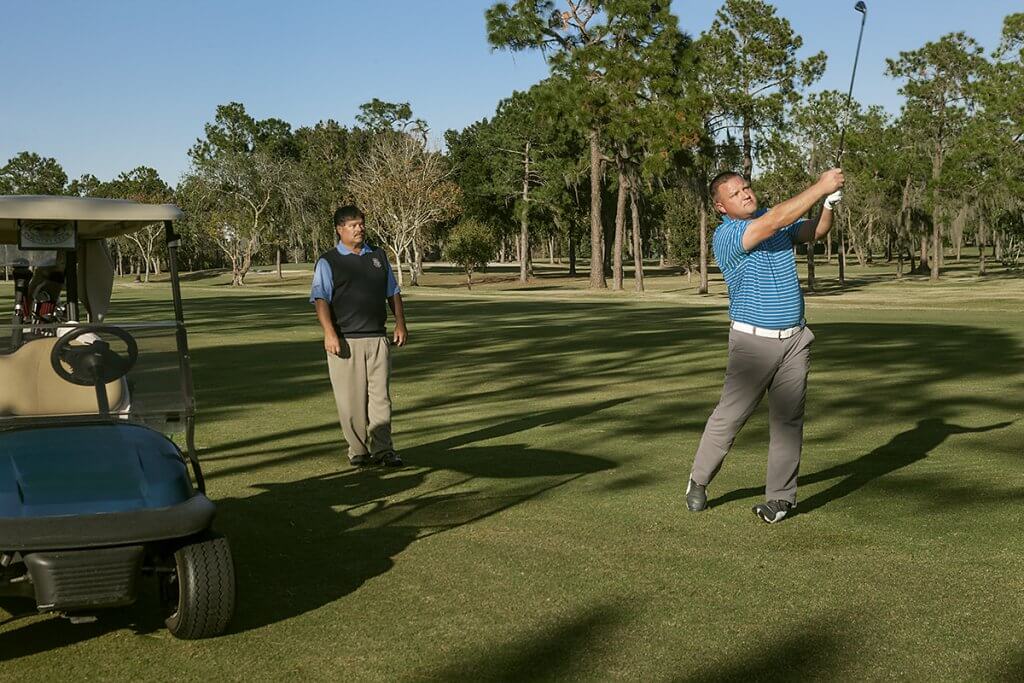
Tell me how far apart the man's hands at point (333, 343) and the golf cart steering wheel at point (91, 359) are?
323cm

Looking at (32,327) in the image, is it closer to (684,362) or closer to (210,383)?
(210,383)

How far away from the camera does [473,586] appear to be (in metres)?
5.80

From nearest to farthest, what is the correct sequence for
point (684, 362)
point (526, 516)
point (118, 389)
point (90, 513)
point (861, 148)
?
point (90, 513), point (118, 389), point (526, 516), point (684, 362), point (861, 148)

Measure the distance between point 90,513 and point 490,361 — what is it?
14.6 meters

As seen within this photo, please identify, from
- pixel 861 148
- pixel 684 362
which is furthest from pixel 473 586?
pixel 861 148

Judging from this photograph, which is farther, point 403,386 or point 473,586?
point 403,386

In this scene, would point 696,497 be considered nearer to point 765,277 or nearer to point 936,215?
point 765,277

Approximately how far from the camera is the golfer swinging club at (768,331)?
22.7 ft

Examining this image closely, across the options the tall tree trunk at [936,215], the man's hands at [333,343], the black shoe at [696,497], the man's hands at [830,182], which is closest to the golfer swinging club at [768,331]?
the black shoe at [696,497]

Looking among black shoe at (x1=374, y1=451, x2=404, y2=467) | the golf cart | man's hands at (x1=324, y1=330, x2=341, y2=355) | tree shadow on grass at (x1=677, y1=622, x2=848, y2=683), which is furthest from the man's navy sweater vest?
tree shadow on grass at (x1=677, y1=622, x2=848, y2=683)

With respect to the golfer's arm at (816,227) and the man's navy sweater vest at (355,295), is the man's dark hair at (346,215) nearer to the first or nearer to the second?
the man's navy sweater vest at (355,295)

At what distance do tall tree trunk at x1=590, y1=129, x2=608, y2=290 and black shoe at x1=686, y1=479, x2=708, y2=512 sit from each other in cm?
5051

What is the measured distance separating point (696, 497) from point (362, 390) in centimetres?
301

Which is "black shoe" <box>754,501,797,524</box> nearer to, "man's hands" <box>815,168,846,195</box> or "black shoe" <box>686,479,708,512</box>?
"black shoe" <box>686,479,708,512</box>
